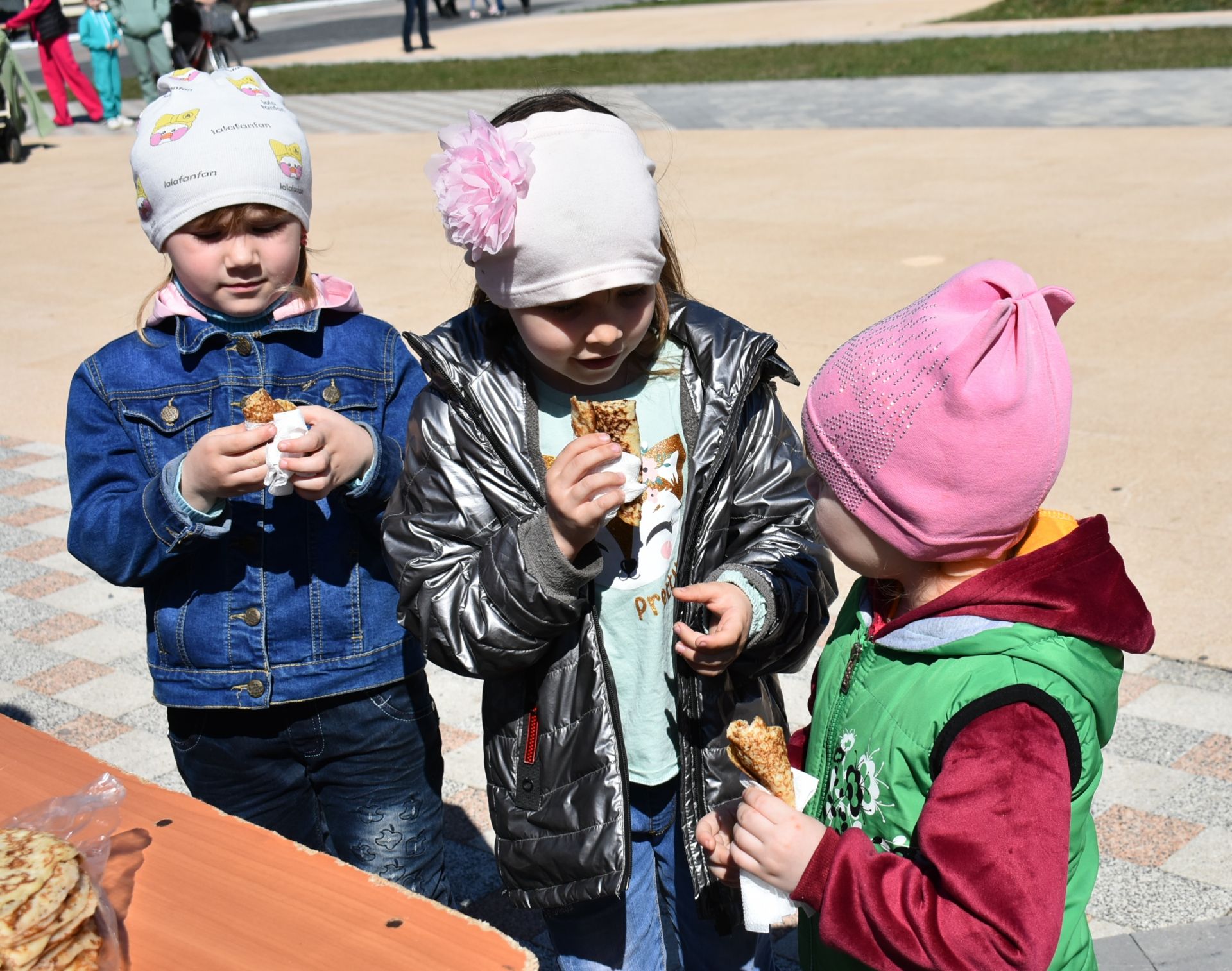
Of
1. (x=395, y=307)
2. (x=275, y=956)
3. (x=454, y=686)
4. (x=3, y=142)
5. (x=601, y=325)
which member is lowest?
(x=3, y=142)

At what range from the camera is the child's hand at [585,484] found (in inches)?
77.2

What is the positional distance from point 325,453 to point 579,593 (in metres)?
0.53

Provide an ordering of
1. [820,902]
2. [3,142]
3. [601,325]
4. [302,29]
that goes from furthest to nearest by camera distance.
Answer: [302,29] → [3,142] → [601,325] → [820,902]

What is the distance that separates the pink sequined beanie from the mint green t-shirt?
0.50m

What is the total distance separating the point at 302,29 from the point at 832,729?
1384 inches

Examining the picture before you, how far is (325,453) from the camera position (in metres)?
2.31

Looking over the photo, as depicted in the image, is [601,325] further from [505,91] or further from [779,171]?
[505,91]

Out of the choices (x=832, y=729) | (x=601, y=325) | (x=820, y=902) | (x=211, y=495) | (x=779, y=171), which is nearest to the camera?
(x=820, y=902)

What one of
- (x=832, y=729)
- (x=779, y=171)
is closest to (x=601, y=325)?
(x=832, y=729)

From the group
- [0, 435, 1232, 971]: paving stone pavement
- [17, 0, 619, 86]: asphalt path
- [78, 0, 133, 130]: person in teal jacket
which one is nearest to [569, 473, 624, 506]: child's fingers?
[0, 435, 1232, 971]: paving stone pavement

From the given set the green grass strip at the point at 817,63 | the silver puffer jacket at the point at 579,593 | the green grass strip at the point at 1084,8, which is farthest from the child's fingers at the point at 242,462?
the green grass strip at the point at 1084,8

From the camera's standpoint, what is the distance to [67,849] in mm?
1757

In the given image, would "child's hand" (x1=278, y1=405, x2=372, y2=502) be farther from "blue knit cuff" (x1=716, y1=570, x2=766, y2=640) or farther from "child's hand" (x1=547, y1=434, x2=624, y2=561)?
"blue knit cuff" (x1=716, y1=570, x2=766, y2=640)

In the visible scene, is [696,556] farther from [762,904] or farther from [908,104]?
[908,104]
